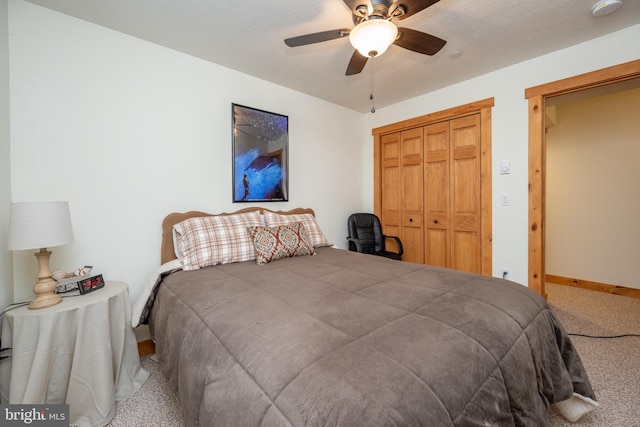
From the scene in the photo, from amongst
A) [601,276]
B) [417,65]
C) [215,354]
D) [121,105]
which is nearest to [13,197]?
[121,105]

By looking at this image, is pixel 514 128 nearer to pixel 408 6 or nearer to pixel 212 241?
pixel 408 6

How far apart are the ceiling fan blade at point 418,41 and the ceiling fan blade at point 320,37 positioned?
0.35 meters

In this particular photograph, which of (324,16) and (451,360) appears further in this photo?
(324,16)

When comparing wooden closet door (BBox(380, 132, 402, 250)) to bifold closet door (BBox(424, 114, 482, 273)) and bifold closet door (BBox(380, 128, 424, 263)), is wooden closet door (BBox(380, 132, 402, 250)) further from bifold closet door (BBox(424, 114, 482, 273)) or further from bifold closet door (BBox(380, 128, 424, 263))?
bifold closet door (BBox(424, 114, 482, 273))

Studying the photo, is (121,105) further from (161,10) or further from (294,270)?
(294,270)

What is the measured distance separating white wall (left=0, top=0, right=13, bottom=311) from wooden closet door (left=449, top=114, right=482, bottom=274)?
387 centimetres

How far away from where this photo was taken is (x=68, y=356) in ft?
4.57

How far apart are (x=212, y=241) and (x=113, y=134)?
1.13m

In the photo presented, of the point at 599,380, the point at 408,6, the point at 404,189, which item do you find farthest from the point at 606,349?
the point at 408,6

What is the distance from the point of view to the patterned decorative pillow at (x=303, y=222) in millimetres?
2641

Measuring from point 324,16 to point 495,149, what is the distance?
222 centimetres

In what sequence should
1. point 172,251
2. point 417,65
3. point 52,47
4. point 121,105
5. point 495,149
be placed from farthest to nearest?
point 495,149
point 417,65
point 172,251
point 121,105
point 52,47

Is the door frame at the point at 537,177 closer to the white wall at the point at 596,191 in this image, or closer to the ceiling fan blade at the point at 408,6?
the white wall at the point at 596,191

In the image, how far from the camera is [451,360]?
837 mm
